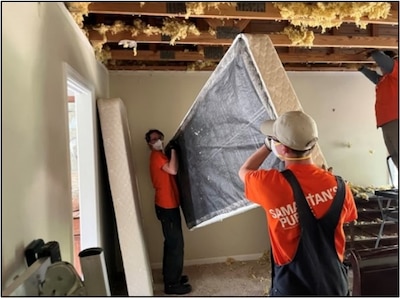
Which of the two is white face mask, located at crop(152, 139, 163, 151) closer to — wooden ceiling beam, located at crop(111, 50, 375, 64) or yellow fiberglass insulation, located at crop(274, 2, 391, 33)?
wooden ceiling beam, located at crop(111, 50, 375, 64)

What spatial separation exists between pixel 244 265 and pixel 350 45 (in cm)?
267

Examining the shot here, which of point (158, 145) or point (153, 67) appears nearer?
point (158, 145)

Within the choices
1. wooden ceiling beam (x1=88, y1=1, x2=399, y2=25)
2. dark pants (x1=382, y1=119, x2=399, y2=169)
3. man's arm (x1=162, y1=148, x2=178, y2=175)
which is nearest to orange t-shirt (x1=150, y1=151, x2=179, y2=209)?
man's arm (x1=162, y1=148, x2=178, y2=175)

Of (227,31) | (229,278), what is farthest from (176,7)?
(229,278)

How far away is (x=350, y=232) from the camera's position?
3932mm

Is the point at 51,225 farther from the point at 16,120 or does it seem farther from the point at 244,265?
the point at 244,265

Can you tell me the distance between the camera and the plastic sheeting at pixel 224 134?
164 centimetres

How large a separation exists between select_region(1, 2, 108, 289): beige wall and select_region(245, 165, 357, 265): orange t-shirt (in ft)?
2.85

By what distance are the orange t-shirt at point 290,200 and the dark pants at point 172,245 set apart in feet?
7.02

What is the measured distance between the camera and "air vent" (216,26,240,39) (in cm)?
264

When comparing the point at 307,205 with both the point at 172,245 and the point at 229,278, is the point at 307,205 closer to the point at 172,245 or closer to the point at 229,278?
the point at 172,245

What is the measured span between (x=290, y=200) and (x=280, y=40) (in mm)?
1815

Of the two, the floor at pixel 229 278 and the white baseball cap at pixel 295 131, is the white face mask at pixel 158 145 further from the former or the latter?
the white baseball cap at pixel 295 131

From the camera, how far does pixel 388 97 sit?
206 centimetres
